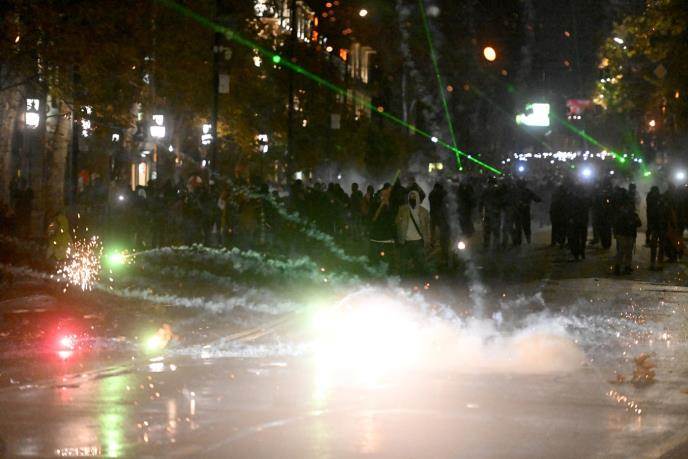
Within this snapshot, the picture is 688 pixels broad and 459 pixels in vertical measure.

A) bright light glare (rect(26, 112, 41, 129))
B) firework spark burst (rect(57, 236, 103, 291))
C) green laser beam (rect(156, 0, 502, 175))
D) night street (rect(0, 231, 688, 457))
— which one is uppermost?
green laser beam (rect(156, 0, 502, 175))

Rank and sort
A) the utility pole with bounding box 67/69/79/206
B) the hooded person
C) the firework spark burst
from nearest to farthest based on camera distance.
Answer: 1. the firework spark burst
2. the hooded person
3. the utility pole with bounding box 67/69/79/206

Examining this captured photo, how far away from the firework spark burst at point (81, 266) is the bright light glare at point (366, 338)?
5.61 meters

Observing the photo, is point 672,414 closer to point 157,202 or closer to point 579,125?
point 157,202

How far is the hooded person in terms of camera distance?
25.5 m

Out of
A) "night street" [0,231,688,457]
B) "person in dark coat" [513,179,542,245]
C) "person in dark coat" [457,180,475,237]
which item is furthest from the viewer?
"person in dark coat" [513,179,542,245]

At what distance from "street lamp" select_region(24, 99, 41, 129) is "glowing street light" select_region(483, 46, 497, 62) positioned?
2035 cm

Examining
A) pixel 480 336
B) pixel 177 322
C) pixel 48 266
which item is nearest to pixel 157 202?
pixel 48 266

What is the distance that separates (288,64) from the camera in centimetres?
4703

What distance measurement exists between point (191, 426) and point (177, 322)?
7.91m

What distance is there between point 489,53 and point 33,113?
2314cm

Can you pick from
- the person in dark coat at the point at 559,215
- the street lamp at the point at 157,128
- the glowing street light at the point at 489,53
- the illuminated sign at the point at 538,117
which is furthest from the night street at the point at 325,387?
the illuminated sign at the point at 538,117

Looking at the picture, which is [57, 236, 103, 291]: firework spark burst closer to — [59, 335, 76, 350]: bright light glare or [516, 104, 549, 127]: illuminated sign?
[59, 335, 76, 350]: bright light glare

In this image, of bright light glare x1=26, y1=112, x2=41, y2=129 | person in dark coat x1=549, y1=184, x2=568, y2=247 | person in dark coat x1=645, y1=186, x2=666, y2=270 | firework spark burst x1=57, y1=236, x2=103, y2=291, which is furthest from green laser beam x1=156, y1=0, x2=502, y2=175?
person in dark coat x1=645, y1=186, x2=666, y2=270

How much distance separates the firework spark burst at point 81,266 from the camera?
23606 millimetres
